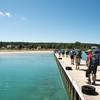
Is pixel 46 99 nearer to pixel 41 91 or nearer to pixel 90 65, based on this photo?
pixel 41 91

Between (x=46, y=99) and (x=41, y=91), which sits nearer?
(x=46, y=99)

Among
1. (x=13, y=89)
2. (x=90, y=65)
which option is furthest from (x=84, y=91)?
(x=13, y=89)

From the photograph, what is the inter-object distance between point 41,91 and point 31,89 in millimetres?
835

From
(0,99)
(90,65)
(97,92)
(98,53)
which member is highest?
(98,53)

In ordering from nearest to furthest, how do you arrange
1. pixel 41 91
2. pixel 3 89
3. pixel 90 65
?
1. pixel 90 65
2. pixel 41 91
3. pixel 3 89

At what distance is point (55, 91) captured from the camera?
29.2 feet

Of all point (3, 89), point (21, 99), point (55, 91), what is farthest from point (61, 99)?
point (3, 89)

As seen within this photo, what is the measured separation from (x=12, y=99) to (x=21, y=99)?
53 cm

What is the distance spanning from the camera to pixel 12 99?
25.4 ft

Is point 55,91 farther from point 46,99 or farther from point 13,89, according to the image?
point 13,89

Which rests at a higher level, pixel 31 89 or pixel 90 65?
pixel 90 65

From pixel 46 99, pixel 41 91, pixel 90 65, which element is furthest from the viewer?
pixel 41 91

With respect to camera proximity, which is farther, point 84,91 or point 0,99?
point 0,99

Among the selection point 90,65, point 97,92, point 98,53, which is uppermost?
point 98,53
